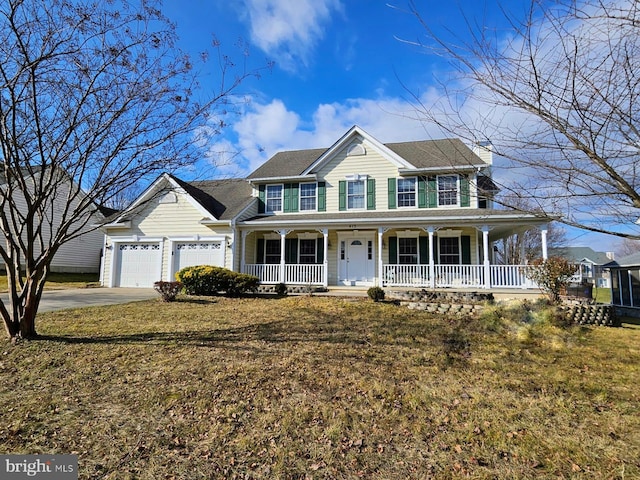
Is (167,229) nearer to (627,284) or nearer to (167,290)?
Result: (167,290)

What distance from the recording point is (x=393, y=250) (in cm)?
1503

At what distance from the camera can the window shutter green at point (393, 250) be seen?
14.9 meters

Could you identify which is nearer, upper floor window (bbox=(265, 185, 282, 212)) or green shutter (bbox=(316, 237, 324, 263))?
green shutter (bbox=(316, 237, 324, 263))

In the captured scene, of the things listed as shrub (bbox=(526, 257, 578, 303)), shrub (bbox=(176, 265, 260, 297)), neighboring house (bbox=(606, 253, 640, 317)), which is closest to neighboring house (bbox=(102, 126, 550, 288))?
shrub (bbox=(526, 257, 578, 303))

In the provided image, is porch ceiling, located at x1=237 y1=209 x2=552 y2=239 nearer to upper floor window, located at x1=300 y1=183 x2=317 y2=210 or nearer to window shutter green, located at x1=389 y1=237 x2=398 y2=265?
upper floor window, located at x1=300 y1=183 x2=317 y2=210

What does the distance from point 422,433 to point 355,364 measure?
6.22 ft

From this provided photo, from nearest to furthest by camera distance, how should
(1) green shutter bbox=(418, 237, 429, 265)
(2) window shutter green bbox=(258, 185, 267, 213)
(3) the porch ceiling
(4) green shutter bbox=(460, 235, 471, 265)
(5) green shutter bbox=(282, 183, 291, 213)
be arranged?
1. (3) the porch ceiling
2. (4) green shutter bbox=(460, 235, 471, 265)
3. (1) green shutter bbox=(418, 237, 429, 265)
4. (5) green shutter bbox=(282, 183, 291, 213)
5. (2) window shutter green bbox=(258, 185, 267, 213)

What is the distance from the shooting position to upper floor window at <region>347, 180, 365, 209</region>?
1571 cm

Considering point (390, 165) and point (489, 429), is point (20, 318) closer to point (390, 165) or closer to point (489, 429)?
point (489, 429)

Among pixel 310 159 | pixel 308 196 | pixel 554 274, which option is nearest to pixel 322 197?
pixel 308 196

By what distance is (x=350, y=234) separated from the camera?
50.6 ft

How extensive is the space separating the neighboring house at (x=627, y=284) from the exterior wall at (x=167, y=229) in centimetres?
Answer: 1604

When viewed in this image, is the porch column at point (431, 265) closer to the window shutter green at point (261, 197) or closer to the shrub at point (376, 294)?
the shrub at point (376, 294)

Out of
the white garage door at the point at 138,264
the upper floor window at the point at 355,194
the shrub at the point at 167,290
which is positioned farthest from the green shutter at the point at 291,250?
the shrub at the point at 167,290
